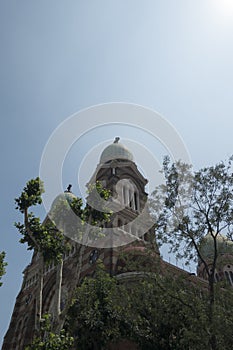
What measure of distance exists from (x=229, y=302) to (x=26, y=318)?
22.7 metres

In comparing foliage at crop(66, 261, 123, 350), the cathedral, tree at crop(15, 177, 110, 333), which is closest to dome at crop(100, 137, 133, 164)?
the cathedral

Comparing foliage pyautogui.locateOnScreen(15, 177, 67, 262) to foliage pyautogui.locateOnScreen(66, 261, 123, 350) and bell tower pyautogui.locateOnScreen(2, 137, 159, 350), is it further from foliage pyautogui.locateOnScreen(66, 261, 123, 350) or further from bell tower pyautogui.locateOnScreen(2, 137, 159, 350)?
bell tower pyautogui.locateOnScreen(2, 137, 159, 350)

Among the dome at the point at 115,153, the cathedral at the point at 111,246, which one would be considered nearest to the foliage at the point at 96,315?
the cathedral at the point at 111,246

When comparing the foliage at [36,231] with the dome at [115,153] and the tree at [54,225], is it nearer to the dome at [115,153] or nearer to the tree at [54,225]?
the tree at [54,225]

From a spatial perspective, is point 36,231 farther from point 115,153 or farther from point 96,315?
point 115,153

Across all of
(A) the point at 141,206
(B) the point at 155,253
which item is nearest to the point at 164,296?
(B) the point at 155,253

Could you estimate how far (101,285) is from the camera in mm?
16797

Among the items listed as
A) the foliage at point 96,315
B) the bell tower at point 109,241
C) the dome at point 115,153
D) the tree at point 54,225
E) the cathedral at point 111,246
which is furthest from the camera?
the dome at point 115,153

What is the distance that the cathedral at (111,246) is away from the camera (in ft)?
80.1

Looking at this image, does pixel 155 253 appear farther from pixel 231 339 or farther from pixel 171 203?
pixel 231 339

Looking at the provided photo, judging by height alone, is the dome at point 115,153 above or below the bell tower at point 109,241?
above

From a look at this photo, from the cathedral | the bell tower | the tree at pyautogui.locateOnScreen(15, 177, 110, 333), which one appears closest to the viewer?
the tree at pyautogui.locateOnScreen(15, 177, 110, 333)

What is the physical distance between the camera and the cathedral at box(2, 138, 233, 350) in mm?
24422

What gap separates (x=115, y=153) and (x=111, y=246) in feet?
49.8
